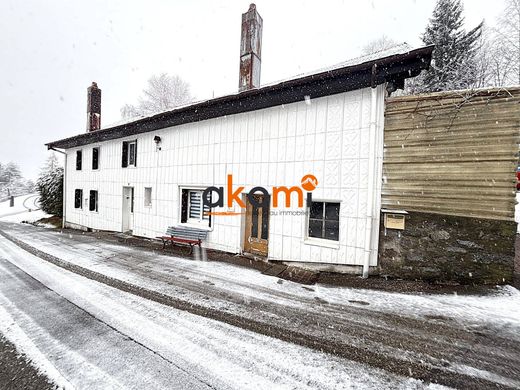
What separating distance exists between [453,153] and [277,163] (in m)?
4.32

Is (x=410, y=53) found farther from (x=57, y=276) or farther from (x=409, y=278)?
(x=57, y=276)

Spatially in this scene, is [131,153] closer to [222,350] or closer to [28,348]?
[28,348]

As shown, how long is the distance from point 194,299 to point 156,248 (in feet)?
16.8

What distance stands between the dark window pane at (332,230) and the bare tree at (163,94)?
79.4 feet

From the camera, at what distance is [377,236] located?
5738mm

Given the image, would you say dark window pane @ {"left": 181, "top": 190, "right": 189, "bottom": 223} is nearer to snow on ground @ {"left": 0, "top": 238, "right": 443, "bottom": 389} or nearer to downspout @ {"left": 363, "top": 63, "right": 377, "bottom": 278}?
snow on ground @ {"left": 0, "top": 238, "right": 443, "bottom": 389}

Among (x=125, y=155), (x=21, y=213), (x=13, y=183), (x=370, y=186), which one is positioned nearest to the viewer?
(x=370, y=186)

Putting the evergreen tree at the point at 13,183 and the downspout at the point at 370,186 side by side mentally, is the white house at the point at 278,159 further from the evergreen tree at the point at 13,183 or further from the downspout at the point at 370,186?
the evergreen tree at the point at 13,183

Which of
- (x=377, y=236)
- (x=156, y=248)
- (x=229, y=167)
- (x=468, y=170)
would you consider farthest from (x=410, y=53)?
(x=156, y=248)

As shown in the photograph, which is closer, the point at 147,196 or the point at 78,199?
the point at 147,196

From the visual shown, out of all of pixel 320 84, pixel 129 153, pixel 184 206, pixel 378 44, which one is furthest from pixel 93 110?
pixel 378 44

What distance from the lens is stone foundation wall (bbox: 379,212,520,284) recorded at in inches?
186

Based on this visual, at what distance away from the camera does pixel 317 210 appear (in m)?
6.58

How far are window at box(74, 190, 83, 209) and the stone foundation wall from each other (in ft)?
58.0
